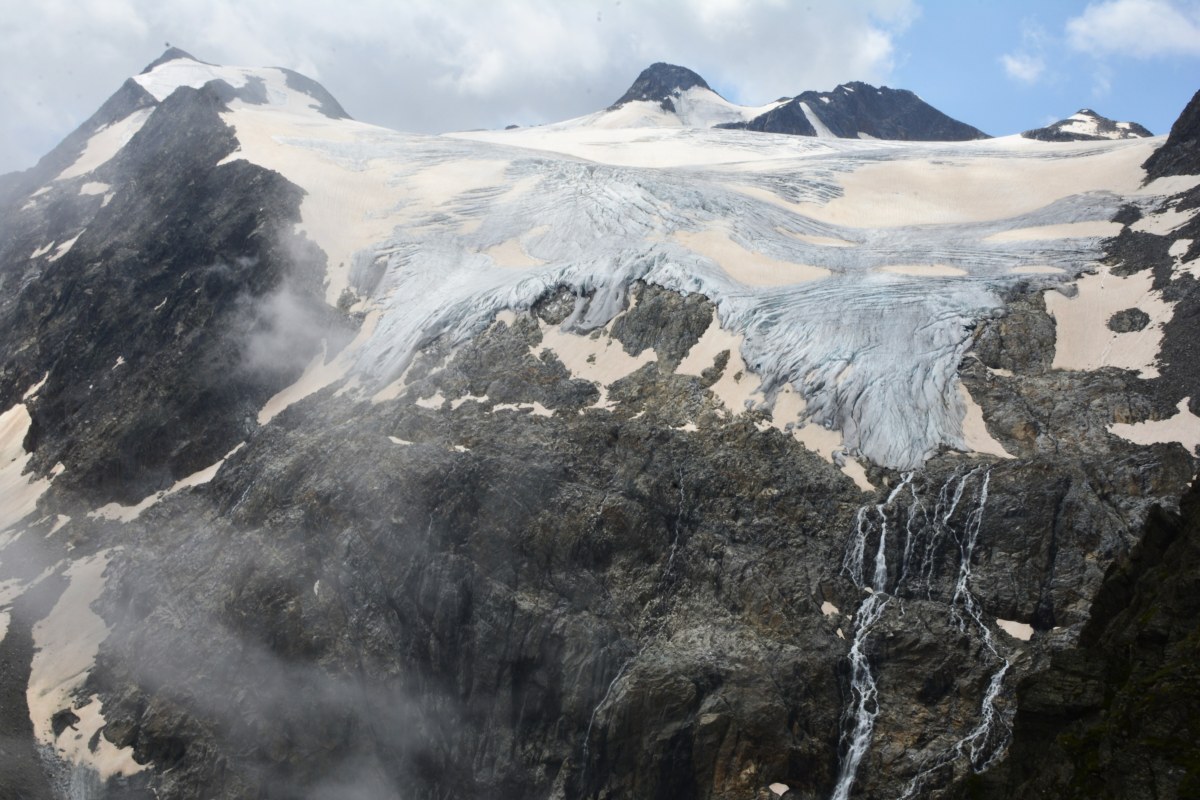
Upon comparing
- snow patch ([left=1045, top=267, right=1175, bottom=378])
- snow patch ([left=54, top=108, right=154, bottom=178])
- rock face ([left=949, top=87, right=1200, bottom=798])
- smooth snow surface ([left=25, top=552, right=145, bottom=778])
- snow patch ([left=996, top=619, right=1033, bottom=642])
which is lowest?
smooth snow surface ([left=25, top=552, right=145, bottom=778])

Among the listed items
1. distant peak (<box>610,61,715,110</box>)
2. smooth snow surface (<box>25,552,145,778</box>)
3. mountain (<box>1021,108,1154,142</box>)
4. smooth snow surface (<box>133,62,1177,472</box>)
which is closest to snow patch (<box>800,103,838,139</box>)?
distant peak (<box>610,61,715,110</box>)

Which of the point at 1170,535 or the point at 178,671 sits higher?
the point at 1170,535

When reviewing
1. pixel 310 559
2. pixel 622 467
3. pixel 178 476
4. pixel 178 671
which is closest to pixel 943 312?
pixel 622 467

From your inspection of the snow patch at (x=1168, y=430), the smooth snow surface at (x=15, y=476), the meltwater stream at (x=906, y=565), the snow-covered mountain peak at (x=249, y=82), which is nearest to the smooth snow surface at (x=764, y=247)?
the meltwater stream at (x=906, y=565)

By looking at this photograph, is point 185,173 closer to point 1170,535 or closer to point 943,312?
point 943,312

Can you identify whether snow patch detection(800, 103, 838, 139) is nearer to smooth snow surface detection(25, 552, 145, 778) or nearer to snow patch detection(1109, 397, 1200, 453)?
snow patch detection(1109, 397, 1200, 453)

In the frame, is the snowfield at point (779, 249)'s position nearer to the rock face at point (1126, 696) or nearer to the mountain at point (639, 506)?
the mountain at point (639, 506)
